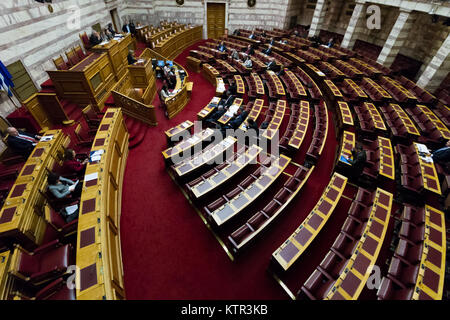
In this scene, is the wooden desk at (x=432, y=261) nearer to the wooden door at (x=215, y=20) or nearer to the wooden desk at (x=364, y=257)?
the wooden desk at (x=364, y=257)

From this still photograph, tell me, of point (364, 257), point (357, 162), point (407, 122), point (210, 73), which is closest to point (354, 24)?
point (407, 122)

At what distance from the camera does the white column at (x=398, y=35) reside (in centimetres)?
1245

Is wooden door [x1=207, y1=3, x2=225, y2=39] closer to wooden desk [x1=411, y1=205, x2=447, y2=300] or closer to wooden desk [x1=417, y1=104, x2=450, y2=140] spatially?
wooden desk [x1=417, y1=104, x2=450, y2=140]

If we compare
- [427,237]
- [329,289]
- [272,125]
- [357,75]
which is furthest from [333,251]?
[357,75]

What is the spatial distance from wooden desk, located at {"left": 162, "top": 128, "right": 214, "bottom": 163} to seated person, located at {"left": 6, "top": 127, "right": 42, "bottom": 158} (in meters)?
4.19

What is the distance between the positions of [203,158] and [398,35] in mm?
15654

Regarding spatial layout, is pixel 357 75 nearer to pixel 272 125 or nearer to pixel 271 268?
pixel 272 125

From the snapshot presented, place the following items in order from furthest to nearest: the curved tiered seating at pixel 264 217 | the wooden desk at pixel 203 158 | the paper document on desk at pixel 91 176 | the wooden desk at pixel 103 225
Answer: the wooden desk at pixel 203 158, the paper document on desk at pixel 91 176, the curved tiered seating at pixel 264 217, the wooden desk at pixel 103 225

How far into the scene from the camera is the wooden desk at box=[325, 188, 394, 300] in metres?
4.08

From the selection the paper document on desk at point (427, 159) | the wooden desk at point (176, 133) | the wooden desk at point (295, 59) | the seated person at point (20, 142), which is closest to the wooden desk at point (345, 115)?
the paper document on desk at point (427, 159)

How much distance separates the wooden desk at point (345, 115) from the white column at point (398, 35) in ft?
25.1

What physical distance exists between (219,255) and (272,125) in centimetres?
600

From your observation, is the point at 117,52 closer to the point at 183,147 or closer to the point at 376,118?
the point at 183,147

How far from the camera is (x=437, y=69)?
36.7 feet
